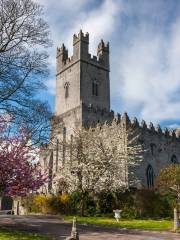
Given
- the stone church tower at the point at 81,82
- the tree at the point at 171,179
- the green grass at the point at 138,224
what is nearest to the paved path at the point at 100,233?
the green grass at the point at 138,224

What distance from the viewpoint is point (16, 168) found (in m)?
17.0

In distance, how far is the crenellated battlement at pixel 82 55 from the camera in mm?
58213

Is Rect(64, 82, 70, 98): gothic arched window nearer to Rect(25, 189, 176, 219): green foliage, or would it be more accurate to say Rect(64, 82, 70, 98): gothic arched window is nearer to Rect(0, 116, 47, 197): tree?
Rect(25, 189, 176, 219): green foliage

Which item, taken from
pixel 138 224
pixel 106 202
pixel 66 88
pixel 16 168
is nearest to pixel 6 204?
pixel 66 88

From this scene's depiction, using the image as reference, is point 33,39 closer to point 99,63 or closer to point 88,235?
point 88,235

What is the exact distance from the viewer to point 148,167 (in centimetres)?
4412

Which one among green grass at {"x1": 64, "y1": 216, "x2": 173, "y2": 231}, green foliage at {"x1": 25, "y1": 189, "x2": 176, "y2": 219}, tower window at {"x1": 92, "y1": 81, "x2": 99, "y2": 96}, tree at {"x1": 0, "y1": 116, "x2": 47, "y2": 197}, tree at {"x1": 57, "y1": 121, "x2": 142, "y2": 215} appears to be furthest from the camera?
tower window at {"x1": 92, "y1": 81, "x2": 99, "y2": 96}

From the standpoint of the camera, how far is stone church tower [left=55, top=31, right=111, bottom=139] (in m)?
53.6

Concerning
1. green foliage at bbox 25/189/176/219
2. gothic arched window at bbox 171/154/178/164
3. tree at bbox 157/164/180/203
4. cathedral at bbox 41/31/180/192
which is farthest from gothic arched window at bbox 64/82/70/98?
tree at bbox 157/164/180/203

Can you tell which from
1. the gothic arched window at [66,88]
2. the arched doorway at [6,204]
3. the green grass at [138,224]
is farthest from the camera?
the arched doorway at [6,204]

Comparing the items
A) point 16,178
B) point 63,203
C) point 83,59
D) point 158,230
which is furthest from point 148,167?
point 16,178

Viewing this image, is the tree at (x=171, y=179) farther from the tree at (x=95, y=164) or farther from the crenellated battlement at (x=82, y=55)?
the crenellated battlement at (x=82, y=55)

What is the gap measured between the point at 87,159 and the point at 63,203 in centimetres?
450

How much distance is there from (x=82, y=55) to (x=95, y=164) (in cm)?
3046
